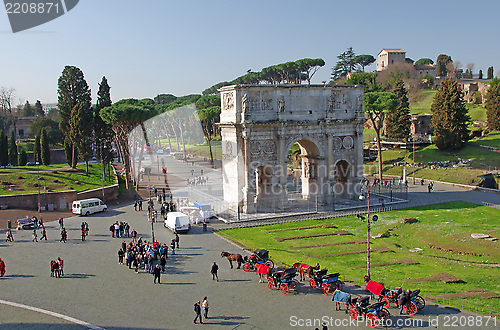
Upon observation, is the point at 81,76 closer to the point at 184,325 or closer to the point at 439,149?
the point at 184,325

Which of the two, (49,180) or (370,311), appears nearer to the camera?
(370,311)

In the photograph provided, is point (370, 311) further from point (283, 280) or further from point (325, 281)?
point (283, 280)

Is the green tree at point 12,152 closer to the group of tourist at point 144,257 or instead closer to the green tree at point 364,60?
the group of tourist at point 144,257

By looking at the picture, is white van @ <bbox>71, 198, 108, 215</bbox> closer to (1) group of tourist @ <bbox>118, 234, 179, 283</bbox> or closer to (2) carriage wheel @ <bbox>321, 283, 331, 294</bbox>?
(1) group of tourist @ <bbox>118, 234, 179, 283</bbox>

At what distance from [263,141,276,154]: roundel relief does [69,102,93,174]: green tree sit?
27.0m

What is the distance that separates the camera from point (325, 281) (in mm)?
23328

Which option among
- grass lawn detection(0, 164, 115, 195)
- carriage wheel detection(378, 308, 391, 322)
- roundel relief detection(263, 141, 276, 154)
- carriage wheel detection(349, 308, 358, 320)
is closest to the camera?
carriage wheel detection(378, 308, 391, 322)

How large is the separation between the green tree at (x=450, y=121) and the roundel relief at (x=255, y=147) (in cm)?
4032

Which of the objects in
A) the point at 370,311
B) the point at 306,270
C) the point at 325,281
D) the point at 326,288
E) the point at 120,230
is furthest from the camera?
the point at 120,230

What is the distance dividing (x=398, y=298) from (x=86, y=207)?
112 feet

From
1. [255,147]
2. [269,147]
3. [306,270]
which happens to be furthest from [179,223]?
[306,270]

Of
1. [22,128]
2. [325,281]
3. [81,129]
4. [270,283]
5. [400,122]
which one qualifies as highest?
[22,128]

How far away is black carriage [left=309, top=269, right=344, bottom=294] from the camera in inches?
912

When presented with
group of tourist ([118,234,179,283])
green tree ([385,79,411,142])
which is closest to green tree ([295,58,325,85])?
green tree ([385,79,411,142])
